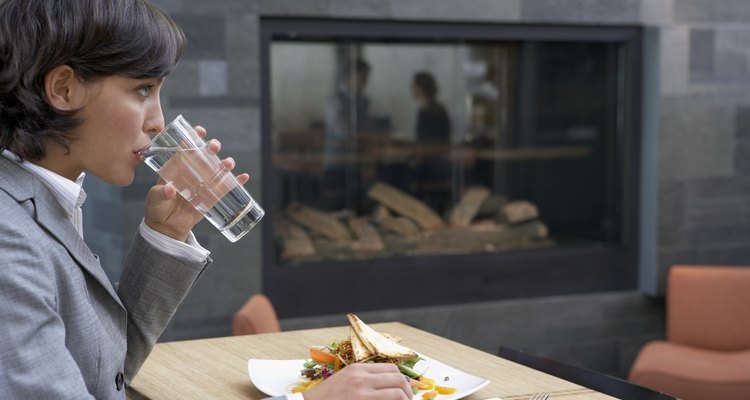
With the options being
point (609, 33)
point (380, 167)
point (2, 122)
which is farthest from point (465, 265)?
point (2, 122)

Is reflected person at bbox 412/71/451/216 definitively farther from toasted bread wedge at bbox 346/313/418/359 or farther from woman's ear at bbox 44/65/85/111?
woman's ear at bbox 44/65/85/111

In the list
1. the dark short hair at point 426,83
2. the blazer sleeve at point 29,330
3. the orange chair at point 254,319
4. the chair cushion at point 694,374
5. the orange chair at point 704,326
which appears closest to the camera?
the blazer sleeve at point 29,330

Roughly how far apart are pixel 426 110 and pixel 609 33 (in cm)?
86

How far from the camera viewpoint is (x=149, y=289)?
1.64m

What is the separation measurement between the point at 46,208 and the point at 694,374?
2.58 meters

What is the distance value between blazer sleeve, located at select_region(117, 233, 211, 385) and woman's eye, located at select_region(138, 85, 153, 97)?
11.6 inches

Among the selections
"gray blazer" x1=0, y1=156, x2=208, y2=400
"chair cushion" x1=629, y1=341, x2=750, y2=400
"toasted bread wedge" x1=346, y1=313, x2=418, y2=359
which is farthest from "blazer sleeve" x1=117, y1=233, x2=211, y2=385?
"chair cushion" x1=629, y1=341, x2=750, y2=400

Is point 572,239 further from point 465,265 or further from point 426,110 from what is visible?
point 426,110

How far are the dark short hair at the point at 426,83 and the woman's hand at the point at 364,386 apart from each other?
2.76 meters

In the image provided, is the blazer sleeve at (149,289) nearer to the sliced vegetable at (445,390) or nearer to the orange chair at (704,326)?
the sliced vegetable at (445,390)

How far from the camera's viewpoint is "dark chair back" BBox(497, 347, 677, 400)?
1801 mm

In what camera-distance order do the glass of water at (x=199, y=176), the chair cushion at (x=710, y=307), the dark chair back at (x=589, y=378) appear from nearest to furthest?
the glass of water at (x=199, y=176)
the dark chair back at (x=589, y=378)
the chair cushion at (x=710, y=307)

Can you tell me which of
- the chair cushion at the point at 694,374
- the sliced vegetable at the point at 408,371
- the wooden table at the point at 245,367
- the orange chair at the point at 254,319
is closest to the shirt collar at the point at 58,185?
the wooden table at the point at 245,367

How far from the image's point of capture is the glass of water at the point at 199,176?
1494mm
